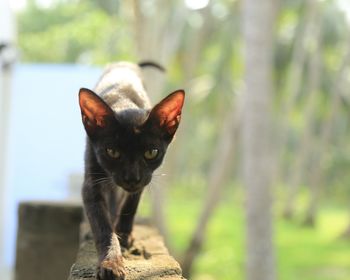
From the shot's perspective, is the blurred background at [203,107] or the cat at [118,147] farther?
the blurred background at [203,107]

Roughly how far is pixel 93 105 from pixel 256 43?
418 centimetres

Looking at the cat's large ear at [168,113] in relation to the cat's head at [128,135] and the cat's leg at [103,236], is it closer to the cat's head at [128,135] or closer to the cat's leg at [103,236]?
the cat's head at [128,135]

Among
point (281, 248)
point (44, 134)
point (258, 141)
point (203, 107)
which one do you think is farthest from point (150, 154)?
point (203, 107)

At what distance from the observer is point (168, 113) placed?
3344mm

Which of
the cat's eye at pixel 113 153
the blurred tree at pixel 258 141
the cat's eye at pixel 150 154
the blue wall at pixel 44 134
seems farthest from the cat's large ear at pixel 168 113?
the blue wall at pixel 44 134

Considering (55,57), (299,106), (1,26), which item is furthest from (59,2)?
(1,26)

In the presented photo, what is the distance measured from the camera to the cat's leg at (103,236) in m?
2.92

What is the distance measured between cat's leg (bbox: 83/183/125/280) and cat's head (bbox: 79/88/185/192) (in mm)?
231

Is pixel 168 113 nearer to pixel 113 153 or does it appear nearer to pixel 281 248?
pixel 113 153

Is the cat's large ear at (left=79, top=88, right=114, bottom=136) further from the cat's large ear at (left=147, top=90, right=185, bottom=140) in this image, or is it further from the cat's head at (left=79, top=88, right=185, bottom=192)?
the cat's large ear at (left=147, top=90, right=185, bottom=140)

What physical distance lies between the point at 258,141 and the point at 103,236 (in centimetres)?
400

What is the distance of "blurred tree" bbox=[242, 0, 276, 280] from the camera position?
23.1 feet

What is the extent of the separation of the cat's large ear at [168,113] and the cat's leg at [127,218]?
0.61 meters

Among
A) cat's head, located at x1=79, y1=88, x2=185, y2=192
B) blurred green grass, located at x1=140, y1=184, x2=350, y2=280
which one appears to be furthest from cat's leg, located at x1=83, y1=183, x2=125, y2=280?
blurred green grass, located at x1=140, y1=184, x2=350, y2=280
